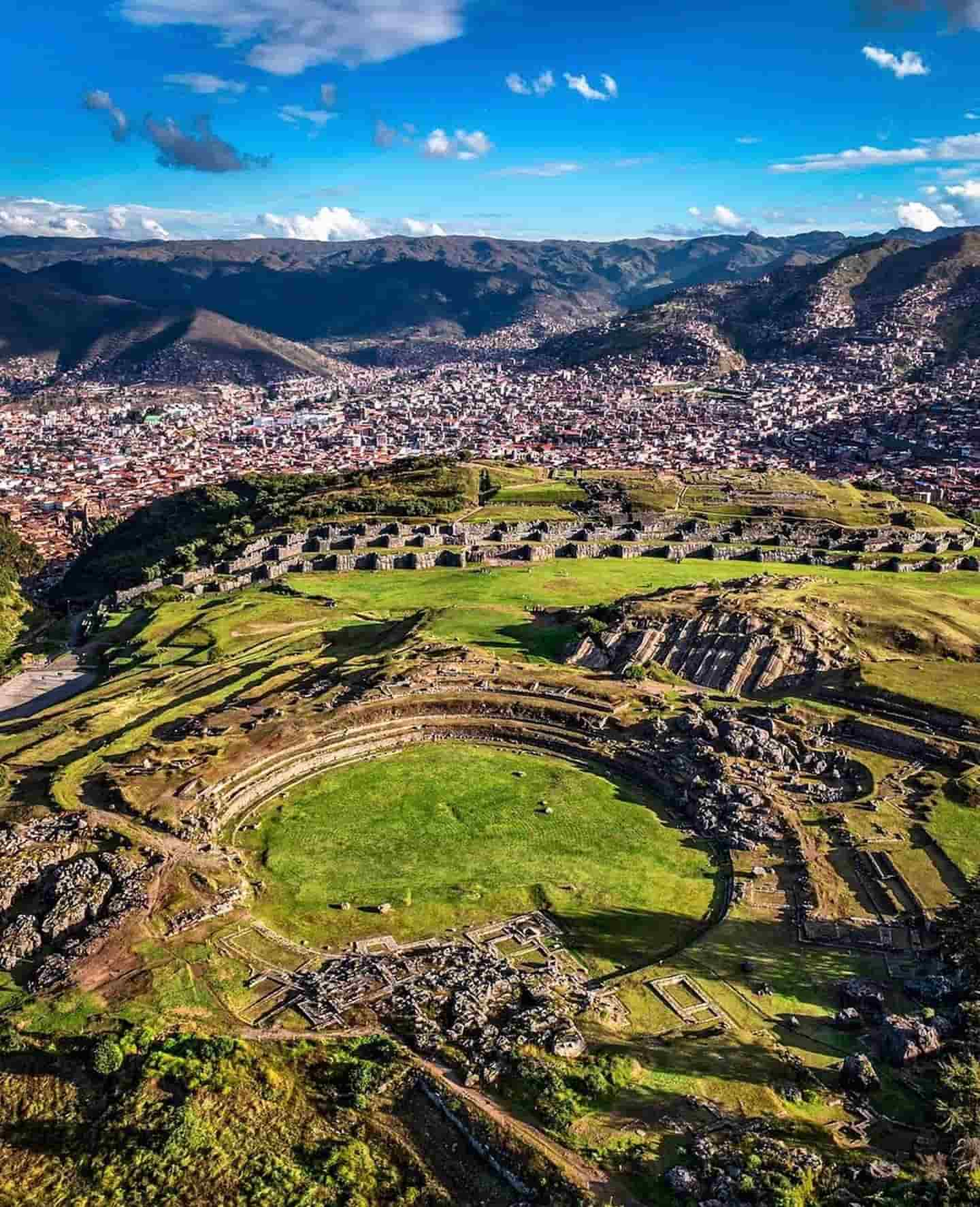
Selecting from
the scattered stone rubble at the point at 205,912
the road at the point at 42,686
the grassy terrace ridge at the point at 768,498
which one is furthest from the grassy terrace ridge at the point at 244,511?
the scattered stone rubble at the point at 205,912

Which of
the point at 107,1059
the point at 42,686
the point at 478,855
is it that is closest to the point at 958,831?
the point at 478,855

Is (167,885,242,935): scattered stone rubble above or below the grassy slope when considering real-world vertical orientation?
above

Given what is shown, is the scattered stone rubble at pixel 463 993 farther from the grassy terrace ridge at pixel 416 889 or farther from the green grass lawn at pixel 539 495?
the green grass lawn at pixel 539 495

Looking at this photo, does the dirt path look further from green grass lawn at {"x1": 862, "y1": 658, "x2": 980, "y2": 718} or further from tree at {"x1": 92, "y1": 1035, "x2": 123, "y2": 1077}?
green grass lawn at {"x1": 862, "y1": 658, "x2": 980, "y2": 718}

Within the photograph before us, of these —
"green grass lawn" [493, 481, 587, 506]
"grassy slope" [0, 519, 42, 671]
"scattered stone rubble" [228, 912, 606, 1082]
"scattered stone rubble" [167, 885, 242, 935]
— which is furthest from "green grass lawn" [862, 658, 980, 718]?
"green grass lawn" [493, 481, 587, 506]

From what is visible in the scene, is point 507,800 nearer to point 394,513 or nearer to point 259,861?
point 259,861

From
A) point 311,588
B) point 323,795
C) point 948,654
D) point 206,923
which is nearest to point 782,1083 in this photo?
A: point 206,923
